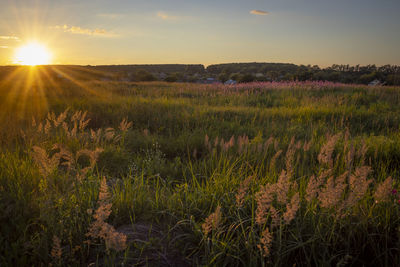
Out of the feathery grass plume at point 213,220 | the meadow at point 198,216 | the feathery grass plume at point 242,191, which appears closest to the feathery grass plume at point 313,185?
the meadow at point 198,216

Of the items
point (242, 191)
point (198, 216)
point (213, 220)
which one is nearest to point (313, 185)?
point (242, 191)

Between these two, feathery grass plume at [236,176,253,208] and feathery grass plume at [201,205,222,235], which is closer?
feathery grass plume at [201,205,222,235]

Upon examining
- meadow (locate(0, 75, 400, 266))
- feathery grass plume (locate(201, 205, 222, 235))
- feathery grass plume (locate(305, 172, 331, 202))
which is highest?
feathery grass plume (locate(305, 172, 331, 202))

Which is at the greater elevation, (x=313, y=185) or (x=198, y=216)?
(x=313, y=185)

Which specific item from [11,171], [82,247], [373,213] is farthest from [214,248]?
[11,171]

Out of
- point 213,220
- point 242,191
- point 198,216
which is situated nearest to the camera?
point 213,220

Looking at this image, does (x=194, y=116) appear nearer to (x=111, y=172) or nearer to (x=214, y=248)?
(x=111, y=172)

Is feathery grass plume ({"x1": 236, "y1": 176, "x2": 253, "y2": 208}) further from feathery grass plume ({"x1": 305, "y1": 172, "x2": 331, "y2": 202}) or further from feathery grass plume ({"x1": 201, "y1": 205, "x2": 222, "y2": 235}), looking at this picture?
feathery grass plume ({"x1": 305, "y1": 172, "x2": 331, "y2": 202})

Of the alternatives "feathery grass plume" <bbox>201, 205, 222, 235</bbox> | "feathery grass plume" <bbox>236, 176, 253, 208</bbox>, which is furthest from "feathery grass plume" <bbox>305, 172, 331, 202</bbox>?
"feathery grass plume" <bbox>201, 205, 222, 235</bbox>

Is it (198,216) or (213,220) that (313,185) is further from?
(198,216)

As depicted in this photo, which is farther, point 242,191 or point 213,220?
point 242,191

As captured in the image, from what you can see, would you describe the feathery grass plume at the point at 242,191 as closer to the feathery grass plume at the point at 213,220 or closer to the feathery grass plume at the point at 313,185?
the feathery grass plume at the point at 213,220

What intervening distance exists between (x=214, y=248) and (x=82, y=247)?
0.93m

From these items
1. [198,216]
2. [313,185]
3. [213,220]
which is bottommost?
[198,216]
